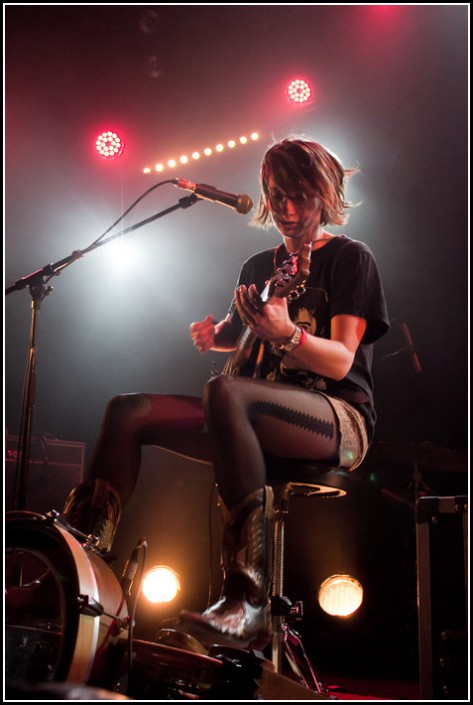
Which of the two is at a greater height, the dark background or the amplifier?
the dark background

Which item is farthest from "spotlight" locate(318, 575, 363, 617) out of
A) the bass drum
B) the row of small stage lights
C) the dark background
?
the row of small stage lights

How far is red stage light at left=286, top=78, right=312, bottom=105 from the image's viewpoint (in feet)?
13.0

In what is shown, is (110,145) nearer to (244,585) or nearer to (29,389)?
(29,389)

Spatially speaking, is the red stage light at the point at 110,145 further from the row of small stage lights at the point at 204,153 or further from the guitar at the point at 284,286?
the guitar at the point at 284,286

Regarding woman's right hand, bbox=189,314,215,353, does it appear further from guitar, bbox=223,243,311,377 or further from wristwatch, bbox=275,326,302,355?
wristwatch, bbox=275,326,302,355

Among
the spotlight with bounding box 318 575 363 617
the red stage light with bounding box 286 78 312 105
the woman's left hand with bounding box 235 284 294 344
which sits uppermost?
the red stage light with bounding box 286 78 312 105

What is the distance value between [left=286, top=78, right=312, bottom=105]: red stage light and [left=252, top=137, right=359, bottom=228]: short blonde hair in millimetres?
1911

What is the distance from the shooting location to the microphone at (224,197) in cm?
258

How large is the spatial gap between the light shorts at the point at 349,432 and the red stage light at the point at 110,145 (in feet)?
9.61

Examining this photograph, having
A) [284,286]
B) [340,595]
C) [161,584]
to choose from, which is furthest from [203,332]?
[340,595]

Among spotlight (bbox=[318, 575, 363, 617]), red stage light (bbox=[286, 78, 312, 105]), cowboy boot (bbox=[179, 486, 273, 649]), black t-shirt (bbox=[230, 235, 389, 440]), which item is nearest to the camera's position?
cowboy boot (bbox=[179, 486, 273, 649])

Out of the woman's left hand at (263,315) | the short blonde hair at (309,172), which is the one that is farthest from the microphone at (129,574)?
the short blonde hair at (309,172)

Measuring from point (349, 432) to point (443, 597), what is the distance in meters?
0.47

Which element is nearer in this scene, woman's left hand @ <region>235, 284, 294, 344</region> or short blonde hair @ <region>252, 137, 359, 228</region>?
woman's left hand @ <region>235, 284, 294, 344</region>
